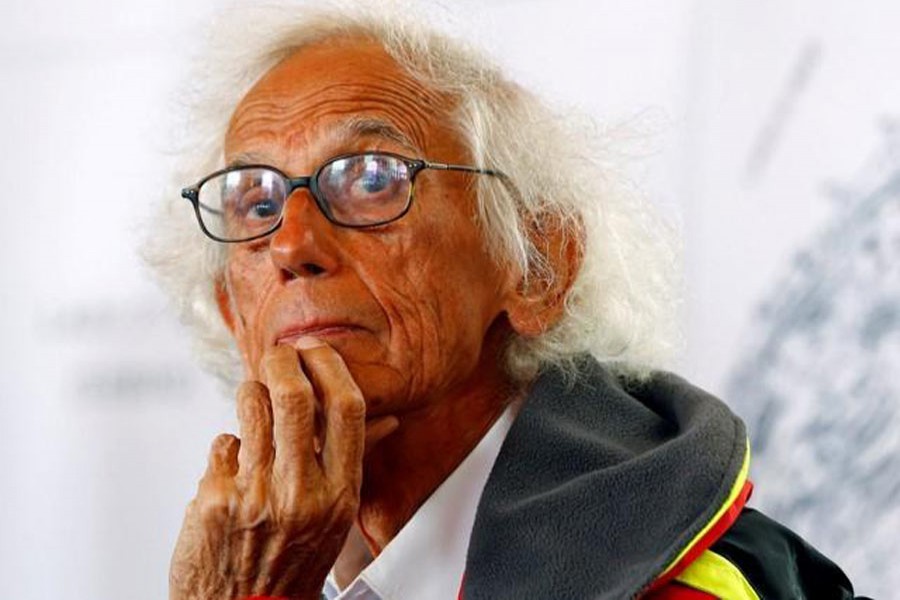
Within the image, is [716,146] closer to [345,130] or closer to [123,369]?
[345,130]

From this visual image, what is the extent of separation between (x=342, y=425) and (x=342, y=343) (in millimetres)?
133

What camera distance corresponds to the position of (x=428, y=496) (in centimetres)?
161

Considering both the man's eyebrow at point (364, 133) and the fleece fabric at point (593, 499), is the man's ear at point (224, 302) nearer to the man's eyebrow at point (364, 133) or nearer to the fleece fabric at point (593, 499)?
the man's eyebrow at point (364, 133)

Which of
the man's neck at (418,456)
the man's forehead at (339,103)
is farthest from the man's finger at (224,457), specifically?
the man's forehead at (339,103)

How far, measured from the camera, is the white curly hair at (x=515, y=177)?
1.61 meters

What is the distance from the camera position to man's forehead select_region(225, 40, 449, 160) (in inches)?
59.9

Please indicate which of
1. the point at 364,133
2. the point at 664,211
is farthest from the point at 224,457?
the point at 664,211

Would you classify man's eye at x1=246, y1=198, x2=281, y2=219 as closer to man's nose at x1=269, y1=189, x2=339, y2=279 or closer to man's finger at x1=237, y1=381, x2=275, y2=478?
man's nose at x1=269, y1=189, x2=339, y2=279

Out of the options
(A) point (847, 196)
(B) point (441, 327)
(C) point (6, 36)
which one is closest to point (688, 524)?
(B) point (441, 327)

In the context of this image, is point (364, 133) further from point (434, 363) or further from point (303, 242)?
point (434, 363)

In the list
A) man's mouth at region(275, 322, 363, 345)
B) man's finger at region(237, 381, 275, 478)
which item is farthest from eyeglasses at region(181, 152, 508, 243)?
man's finger at region(237, 381, 275, 478)

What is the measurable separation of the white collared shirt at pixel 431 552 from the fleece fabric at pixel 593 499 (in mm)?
89

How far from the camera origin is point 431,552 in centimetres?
155

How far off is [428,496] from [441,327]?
0.22 metres
